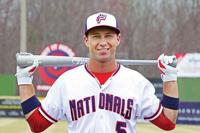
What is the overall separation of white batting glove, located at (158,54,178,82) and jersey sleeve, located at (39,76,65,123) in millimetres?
702

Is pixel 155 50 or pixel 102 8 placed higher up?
pixel 102 8

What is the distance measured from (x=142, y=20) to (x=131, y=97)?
120 ft

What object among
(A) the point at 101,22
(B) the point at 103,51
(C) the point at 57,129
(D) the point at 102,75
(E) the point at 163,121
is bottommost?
(C) the point at 57,129

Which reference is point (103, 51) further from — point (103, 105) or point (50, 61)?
point (50, 61)

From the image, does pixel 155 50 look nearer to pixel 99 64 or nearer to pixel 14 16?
pixel 14 16

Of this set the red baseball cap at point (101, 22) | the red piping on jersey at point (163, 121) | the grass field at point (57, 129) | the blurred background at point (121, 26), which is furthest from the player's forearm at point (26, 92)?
the blurred background at point (121, 26)

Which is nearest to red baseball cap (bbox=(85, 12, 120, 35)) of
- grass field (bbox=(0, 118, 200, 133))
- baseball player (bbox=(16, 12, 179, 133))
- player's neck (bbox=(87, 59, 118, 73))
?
baseball player (bbox=(16, 12, 179, 133))

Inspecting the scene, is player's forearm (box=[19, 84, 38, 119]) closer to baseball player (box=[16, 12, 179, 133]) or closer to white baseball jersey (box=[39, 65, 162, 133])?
baseball player (box=[16, 12, 179, 133])

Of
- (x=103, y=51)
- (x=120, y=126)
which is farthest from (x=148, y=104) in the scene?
(x=103, y=51)

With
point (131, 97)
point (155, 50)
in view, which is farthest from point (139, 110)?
point (155, 50)

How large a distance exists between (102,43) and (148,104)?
22.0 inches

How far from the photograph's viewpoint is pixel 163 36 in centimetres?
4031

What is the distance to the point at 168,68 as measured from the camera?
395 centimetres

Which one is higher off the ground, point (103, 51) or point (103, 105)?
point (103, 51)
